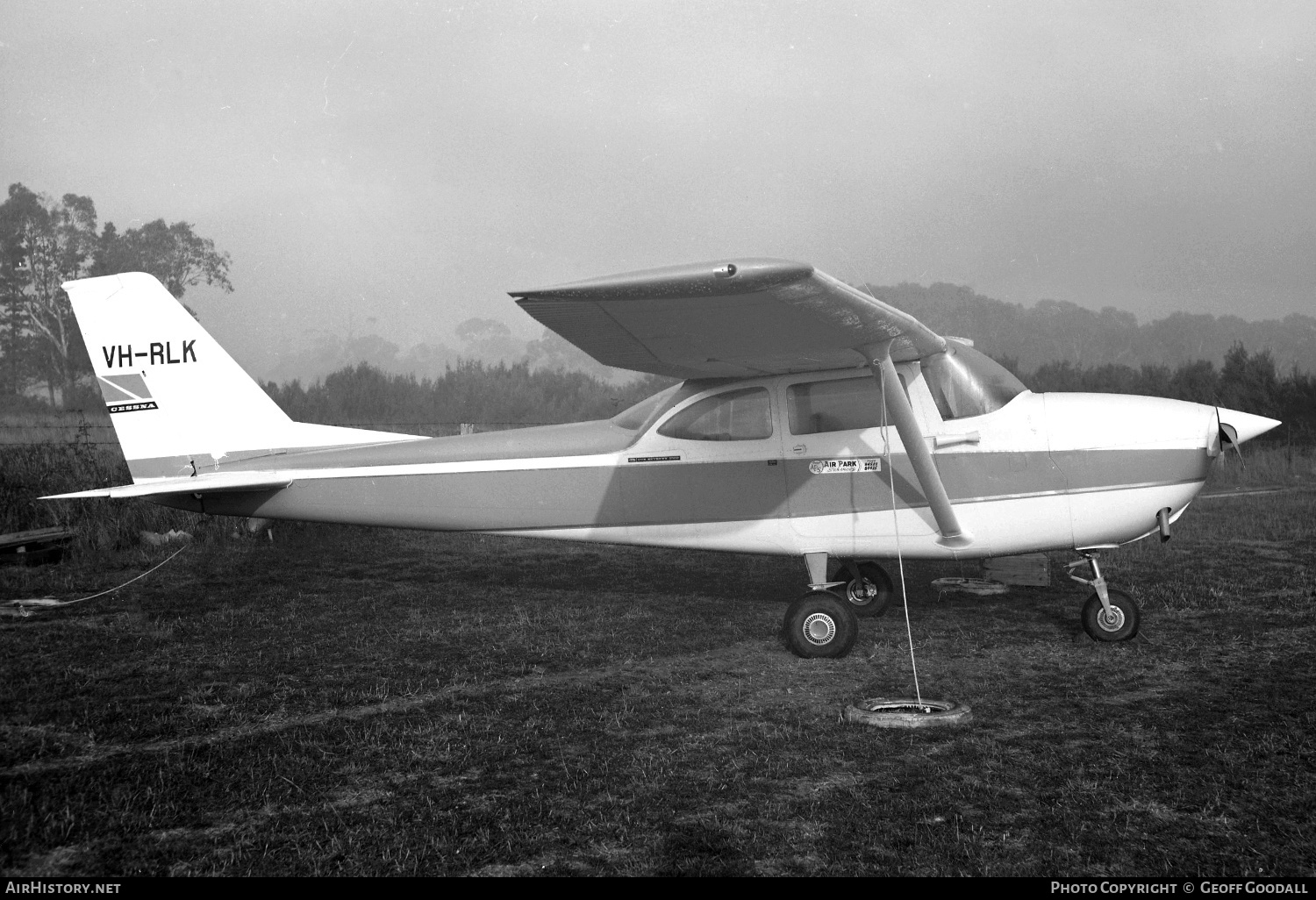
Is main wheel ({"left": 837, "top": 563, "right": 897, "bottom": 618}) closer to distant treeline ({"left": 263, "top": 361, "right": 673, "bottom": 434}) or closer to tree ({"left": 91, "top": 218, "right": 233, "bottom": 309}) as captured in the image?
distant treeline ({"left": 263, "top": 361, "right": 673, "bottom": 434})

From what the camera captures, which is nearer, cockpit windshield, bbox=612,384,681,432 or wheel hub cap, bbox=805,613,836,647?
wheel hub cap, bbox=805,613,836,647

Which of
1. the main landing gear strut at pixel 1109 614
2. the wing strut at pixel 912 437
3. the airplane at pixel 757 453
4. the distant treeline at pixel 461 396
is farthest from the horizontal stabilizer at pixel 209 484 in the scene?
the distant treeline at pixel 461 396

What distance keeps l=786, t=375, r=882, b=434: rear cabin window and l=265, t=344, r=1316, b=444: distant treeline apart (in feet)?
44.4

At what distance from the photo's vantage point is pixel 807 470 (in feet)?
20.7

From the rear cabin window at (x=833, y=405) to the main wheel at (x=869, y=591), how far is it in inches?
55.9

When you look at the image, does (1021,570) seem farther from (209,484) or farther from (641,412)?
(209,484)

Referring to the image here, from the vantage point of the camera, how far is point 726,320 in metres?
4.91

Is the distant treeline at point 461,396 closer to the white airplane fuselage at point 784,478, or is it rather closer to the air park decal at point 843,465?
the white airplane fuselage at point 784,478

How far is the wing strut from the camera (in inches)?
219

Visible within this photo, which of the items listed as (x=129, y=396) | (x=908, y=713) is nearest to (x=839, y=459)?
(x=908, y=713)

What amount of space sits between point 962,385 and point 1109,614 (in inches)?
69.3

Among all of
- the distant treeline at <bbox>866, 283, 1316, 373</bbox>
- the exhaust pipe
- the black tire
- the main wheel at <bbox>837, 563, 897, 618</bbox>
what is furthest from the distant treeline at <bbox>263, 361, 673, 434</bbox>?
the distant treeline at <bbox>866, 283, 1316, 373</bbox>
